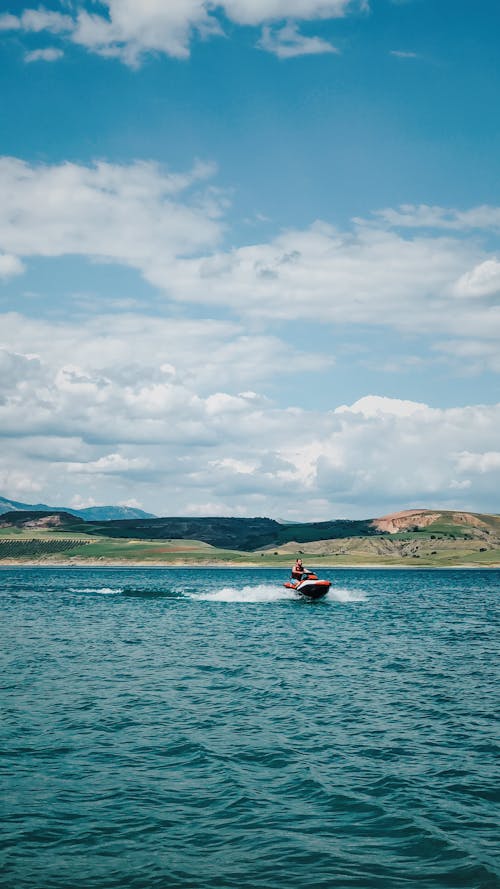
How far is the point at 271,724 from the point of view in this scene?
90.3ft

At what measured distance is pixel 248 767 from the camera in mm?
22500

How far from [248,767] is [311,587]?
73.3 metres

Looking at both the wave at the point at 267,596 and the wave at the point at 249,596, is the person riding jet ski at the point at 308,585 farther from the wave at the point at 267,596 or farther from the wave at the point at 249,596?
the wave at the point at 249,596

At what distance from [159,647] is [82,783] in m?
28.5

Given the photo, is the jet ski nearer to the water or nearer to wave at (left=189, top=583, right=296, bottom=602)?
wave at (left=189, top=583, right=296, bottom=602)

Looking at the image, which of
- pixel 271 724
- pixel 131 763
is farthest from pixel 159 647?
pixel 131 763

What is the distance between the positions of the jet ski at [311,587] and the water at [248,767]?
148 feet

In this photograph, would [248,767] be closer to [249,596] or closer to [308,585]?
[308,585]

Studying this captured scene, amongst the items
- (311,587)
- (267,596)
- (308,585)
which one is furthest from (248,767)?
(267,596)

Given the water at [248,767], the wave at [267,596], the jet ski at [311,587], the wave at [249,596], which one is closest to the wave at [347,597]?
the wave at [267,596]

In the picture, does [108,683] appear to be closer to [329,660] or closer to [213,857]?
[329,660]

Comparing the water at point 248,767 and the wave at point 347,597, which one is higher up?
the water at point 248,767

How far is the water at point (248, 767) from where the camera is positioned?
51.9 feet

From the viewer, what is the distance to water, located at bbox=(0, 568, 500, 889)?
15812 millimetres
